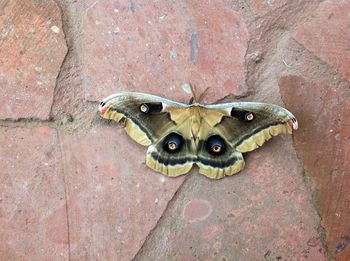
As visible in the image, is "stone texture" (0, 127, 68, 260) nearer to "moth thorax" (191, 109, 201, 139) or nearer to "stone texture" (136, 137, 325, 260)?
"stone texture" (136, 137, 325, 260)

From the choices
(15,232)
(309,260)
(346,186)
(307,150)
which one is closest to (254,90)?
(307,150)

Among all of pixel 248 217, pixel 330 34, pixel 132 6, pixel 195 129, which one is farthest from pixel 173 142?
pixel 330 34

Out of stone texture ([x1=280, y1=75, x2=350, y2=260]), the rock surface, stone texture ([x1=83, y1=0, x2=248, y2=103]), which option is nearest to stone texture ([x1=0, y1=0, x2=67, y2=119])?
the rock surface

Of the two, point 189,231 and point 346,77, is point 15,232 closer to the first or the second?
point 189,231

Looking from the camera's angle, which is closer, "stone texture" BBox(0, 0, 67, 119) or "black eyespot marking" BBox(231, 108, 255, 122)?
"black eyespot marking" BBox(231, 108, 255, 122)

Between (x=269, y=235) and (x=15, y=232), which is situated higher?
(x=15, y=232)

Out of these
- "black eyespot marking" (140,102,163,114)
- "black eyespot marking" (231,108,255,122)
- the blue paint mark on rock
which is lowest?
"black eyespot marking" (231,108,255,122)

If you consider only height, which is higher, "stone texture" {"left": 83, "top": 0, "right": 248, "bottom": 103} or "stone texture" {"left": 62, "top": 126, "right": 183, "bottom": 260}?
"stone texture" {"left": 83, "top": 0, "right": 248, "bottom": 103}

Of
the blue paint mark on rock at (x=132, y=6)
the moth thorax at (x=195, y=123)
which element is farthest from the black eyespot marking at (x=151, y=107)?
the blue paint mark on rock at (x=132, y=6)
